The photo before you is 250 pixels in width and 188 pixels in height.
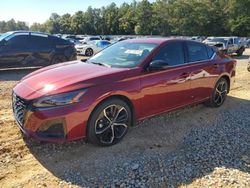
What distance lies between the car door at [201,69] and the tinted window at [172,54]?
239mm

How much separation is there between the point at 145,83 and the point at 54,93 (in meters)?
1.56

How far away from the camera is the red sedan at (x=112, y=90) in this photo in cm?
416

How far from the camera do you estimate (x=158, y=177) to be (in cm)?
398

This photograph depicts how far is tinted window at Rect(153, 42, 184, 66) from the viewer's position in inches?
215

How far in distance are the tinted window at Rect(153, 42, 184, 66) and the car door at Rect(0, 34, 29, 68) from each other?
7.78 metres

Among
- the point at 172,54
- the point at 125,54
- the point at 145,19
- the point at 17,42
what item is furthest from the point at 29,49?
the point at 145,19

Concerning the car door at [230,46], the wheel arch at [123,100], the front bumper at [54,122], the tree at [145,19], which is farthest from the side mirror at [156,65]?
the tree at [145,19]

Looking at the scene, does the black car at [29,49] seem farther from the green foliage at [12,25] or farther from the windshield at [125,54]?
the green foliage at [12,25]

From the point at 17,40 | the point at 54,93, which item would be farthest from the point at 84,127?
the point at 17,40

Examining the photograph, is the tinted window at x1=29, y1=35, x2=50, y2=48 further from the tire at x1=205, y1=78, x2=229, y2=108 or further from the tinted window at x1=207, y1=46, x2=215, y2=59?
the tire at x1=205, y1=78, x2=229, y2=108

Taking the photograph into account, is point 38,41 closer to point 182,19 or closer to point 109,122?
point 109,122

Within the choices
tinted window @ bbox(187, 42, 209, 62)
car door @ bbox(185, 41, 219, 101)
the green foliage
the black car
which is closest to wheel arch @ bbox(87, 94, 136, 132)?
car door @ bbox(185, 41, 219, 101)

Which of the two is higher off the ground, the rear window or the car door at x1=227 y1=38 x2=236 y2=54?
the rear window

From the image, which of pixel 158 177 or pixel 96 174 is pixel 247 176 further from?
pixel 96 174
